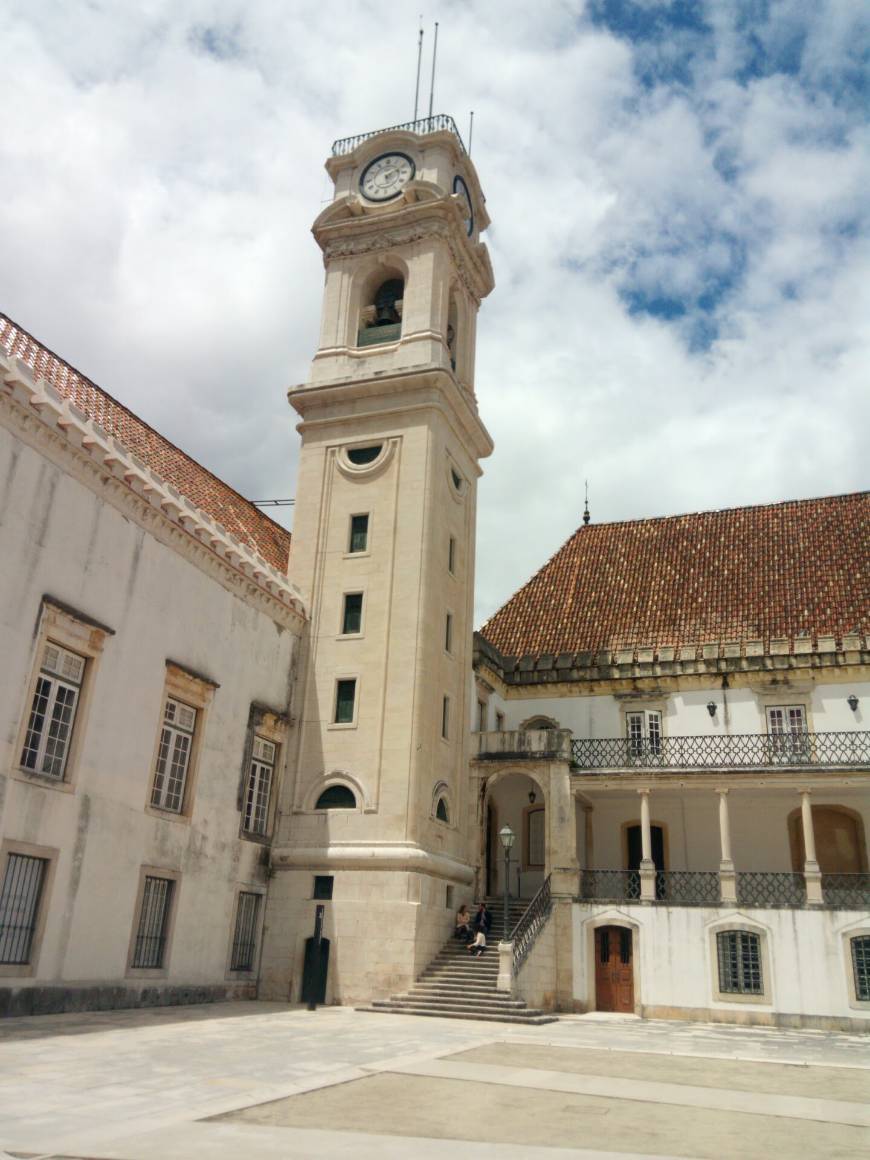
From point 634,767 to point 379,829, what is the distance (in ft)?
25.0

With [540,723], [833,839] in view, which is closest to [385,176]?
[540,723]

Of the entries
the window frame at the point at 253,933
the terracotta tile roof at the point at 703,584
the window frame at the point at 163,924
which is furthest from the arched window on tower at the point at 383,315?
the window frame at the point at 163,924

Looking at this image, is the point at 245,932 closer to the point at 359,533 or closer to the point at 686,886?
the point at 359,533

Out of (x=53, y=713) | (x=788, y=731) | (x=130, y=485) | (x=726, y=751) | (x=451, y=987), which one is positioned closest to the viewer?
(x=53, y=713)

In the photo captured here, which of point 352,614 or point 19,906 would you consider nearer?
point 19,906

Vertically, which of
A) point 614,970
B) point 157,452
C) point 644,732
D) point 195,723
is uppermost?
point 157,452

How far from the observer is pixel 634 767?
25625 millimetres

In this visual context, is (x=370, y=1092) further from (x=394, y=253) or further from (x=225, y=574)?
(x=394, y=253)

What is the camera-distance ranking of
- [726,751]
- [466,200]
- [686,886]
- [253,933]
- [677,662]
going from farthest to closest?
[466,200] → [677,662] → [726,751] → [686,886] → [253,933]

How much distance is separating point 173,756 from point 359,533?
341 inches

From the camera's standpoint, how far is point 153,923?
18438mm

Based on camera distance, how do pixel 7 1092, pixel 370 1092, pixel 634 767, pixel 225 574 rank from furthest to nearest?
pixel 634 767, pixel 225 574, pixel 370 1092, pixel 7 1092

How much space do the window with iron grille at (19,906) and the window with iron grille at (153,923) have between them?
2.83 metres

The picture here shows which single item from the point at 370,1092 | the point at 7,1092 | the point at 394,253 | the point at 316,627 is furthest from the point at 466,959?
the point at 394,253
